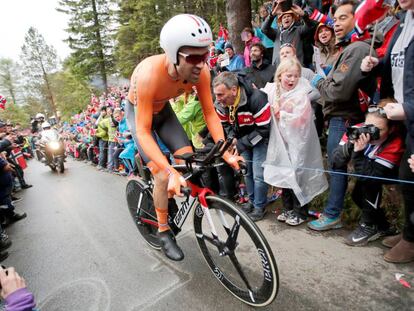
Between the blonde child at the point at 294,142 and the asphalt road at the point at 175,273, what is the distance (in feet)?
1.87

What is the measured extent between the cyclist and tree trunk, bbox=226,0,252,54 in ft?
14.1

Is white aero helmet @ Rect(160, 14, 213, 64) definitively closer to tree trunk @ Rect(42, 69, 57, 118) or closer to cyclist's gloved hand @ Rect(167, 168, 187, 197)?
cyclist's gloved hand @ Rect(167, 168, 187, 197)

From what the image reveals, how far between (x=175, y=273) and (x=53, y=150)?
9938mm

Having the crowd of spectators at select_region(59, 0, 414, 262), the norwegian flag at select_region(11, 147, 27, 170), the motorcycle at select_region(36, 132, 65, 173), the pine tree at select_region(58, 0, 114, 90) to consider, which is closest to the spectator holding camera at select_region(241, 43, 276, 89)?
the crowd of spectators at select_region(59, 0, 414, 262)

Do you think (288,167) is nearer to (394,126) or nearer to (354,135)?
(354,135)

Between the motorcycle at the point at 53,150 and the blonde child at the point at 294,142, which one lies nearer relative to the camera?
the blonde child at the point at 294,142

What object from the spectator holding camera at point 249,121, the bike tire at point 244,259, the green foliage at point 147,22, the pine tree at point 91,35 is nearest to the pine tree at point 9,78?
the pine tree at point 91,35

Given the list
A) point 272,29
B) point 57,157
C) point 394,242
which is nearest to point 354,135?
point 394,242

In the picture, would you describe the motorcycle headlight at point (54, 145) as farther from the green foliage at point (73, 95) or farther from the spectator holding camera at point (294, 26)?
the green foliage at point (73, 95)

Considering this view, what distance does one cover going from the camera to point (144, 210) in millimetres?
3242

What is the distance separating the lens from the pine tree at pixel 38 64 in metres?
41.1

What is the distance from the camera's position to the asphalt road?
2172 millimetres

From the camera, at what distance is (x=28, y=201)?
685 cm

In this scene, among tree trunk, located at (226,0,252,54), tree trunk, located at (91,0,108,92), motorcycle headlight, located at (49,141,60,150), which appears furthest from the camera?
tree trunk, located at (91,0,108,92)
